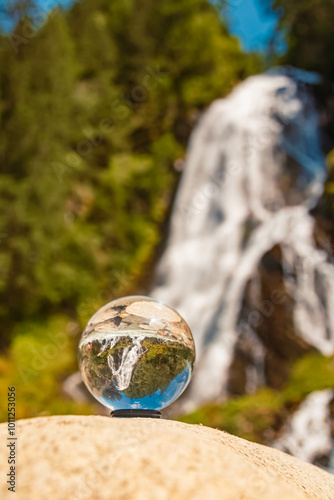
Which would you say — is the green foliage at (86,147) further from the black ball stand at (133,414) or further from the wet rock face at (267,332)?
the black ball stand at (133,414)

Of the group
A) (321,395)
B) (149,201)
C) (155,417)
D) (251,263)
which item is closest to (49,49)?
(149,201)

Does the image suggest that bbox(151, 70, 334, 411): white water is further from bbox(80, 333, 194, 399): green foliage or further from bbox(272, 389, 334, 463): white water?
bbox(80, 333, 194, 399): green foliage

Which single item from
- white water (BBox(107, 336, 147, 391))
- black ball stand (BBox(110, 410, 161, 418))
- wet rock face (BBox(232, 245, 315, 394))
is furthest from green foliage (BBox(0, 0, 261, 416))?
white water (BBox(107, 336, 147, 391))

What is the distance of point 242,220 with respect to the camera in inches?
464

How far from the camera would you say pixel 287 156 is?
41.9ft

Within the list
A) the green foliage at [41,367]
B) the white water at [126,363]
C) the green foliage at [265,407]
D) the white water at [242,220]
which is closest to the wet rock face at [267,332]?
the white water at [242,220]

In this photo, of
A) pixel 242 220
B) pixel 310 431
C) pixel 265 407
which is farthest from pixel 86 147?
pixel 310 431

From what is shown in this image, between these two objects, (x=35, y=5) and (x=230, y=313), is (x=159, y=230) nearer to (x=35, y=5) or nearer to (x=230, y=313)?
(x=230, y=313)

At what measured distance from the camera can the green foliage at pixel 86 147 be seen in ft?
36.6

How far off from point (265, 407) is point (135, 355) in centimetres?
638

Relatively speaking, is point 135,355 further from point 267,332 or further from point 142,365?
point 267,332

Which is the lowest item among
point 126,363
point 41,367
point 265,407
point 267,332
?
point 41,367

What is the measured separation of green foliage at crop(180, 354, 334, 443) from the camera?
7801 mm

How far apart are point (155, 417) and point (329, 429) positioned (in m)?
6.06
